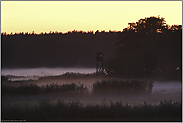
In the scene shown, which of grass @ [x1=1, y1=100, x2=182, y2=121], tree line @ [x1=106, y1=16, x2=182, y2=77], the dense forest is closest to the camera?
A: grass @ [x1=1, y1=100, x2=182, y2=121]

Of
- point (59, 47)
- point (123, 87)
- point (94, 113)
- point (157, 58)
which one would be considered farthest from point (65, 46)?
point (94, 113)

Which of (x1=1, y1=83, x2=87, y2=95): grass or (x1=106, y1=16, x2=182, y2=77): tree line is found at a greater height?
(x1=106, y1=16, x2=182, y2=77): tree line

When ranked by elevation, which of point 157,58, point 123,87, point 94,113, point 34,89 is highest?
point 157,58

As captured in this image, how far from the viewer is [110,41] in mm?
119125

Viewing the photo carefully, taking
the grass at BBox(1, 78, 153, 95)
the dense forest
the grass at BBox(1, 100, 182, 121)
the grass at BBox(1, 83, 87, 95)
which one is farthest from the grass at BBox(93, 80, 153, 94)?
the dense forest

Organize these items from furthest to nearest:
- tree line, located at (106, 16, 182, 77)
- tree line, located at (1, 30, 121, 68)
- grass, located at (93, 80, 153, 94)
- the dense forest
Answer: tree line, located at (1, 30, 121, 68) < the dense forest < tree line, located at (106, 16, 182, 77) < grass, located at (93, 80, 153, 94)

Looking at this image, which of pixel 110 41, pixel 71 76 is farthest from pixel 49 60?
pixel 71 76

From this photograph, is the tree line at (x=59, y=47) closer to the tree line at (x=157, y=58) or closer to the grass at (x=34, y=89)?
the tree line at (x=157, y=58)

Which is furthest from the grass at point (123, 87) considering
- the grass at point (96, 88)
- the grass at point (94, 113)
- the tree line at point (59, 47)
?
the tree line at point (59, 47)

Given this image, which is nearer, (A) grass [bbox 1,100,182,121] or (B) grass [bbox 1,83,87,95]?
(A) grass [bbox 1,100,182,121]

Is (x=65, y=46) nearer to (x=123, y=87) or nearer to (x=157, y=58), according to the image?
(x=157, y=58)

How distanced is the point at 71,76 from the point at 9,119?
21.7 metres

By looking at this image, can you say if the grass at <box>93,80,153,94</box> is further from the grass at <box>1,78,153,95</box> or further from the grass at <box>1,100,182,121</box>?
the grass at <box>1,100,182,121</box>

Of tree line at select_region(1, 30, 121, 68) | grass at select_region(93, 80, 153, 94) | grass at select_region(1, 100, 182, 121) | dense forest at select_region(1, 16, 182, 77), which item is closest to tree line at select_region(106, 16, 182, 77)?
grass at select_region(93, 80, 153, 94)
